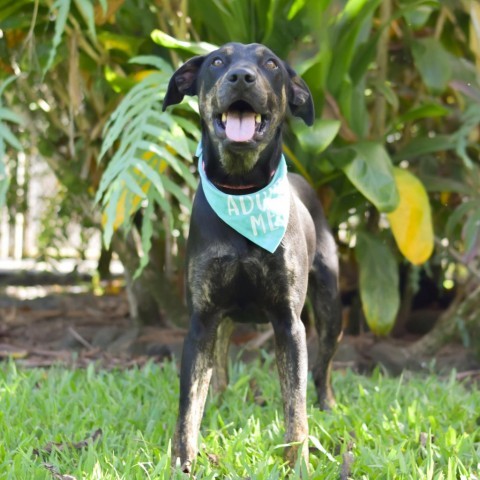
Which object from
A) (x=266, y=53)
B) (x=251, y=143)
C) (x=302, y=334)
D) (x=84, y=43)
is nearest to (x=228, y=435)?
(x=302, y=334)

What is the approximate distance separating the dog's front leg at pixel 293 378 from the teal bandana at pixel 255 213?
0.32 m

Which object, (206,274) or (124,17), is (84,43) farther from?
(206,274)

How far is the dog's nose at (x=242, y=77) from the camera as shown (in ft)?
8.64

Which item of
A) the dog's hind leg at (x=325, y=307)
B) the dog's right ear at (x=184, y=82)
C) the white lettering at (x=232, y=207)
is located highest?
the dog's right ear at (x=184, y=82)

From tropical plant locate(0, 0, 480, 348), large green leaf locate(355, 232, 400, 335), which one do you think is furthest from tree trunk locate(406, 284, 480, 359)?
large green leaf locate(355, 232, 400, 335)

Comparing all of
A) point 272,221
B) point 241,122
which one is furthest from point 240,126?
point 272,221

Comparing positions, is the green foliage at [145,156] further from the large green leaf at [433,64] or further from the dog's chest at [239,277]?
the large green leaf at [433,64]

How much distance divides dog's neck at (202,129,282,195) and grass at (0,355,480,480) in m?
0.92

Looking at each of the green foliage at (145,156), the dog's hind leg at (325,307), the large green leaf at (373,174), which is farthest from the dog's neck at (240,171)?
the large green leaf at (373,174)

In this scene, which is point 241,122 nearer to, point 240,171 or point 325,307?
point 240,171

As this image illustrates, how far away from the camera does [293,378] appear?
296 cm

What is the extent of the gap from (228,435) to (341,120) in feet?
6.24

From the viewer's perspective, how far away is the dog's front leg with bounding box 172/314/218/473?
289 centimetres

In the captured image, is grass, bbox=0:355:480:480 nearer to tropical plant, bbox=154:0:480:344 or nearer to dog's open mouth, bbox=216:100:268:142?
tropical plant, bbox=154:0:480:344
